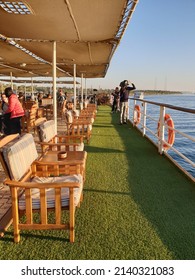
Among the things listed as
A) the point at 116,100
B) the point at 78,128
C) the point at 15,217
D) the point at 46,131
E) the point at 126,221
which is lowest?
the point at 126,221

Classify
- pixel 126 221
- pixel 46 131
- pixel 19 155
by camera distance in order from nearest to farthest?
pixel 19 155
pixel 126 221
pixel 46 131

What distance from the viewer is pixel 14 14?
13.1ft

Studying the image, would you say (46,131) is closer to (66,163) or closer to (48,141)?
(48,141)

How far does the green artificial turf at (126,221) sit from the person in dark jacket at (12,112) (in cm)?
230

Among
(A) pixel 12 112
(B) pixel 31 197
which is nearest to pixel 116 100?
A: (A) pixel 12 112

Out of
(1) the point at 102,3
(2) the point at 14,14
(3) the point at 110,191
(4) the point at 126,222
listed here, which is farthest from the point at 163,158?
(2) the point at 14,14

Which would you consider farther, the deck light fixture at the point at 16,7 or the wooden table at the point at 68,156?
the wooden table at the point at 68,156

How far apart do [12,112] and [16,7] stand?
294 cm

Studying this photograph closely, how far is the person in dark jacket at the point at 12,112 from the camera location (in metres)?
6.13

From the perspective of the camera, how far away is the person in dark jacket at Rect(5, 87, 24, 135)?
6133 millimetres

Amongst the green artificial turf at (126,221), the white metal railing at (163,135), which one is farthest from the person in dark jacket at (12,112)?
the white metal railing at (163,135)

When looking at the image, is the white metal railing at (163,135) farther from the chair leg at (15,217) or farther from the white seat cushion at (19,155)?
the chair leg at (15,217)

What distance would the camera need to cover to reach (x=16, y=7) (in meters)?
3.67
